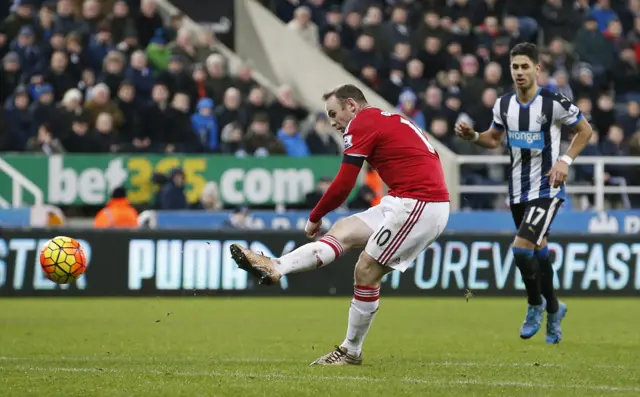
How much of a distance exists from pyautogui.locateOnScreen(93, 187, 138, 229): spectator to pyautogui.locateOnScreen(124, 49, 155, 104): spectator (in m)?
2.45

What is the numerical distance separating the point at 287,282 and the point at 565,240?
12.8ft

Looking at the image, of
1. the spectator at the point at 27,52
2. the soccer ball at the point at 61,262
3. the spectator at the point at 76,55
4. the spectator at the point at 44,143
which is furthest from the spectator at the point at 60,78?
the soccer ball at the point at 61,262

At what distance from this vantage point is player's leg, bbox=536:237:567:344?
1098cm

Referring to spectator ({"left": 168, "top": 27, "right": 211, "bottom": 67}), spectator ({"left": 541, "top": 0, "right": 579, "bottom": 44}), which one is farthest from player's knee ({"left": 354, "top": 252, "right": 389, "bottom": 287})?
spectator ({"left": 541, "top": 0, "right": 579, "bottom": 44})

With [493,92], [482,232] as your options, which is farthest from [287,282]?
[493,92]

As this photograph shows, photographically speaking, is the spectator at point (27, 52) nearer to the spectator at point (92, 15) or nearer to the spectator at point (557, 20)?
the spectator at point (92, 15)

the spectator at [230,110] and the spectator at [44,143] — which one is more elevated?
the spectator at [230,110]

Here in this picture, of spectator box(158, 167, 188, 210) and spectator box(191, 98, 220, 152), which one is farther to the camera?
spectator box(191, 98, 220, 152)

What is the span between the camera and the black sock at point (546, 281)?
1102 centimetres

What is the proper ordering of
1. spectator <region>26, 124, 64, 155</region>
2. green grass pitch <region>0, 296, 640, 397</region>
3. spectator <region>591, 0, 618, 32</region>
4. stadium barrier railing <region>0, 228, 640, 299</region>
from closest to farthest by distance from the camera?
green grass pitch <region>0, 296, 640, 397</region>, stadium barrier railing <region>0, 228, 640, 299</region>, spectator <region>26, 124, 64, 155</region>, spectator <region>591, 0, 618, 32</region>

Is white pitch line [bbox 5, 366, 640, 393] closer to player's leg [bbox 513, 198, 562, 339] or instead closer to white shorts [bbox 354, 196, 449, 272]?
white shorts [bbox 354, 196, 449, 272]

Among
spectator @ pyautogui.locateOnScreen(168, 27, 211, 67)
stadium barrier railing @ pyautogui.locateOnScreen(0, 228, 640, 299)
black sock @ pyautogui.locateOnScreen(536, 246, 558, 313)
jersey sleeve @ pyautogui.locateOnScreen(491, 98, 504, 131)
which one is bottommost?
stadium barrier railing @ pyautogui.locateOnScreen(0, 228, 640, 299)

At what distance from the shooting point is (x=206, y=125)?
20.2 metres

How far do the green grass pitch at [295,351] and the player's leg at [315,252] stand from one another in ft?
2.16
